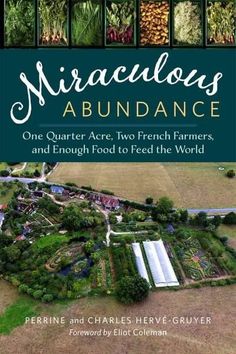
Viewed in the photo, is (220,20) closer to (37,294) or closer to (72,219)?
(37,294)

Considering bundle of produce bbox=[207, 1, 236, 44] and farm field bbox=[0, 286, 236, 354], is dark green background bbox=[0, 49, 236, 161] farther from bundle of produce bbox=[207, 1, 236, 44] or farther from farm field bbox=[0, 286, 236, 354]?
farm field bbox=[0, 286, 236, 354]

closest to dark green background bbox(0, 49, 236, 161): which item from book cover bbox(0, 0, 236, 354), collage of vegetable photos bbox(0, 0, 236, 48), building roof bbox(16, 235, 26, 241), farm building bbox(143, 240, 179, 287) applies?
book cover bbox(0, 0, 236, 354)

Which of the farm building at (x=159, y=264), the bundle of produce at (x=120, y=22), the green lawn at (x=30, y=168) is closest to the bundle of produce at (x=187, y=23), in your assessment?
the bundle of produce at (x=120, y=22)

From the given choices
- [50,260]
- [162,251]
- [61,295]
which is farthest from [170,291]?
[50,260]

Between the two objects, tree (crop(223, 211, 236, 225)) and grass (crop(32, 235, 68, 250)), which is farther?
tree (crop(223, 211, 236, 225))

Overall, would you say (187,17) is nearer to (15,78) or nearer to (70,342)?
(15,78)
